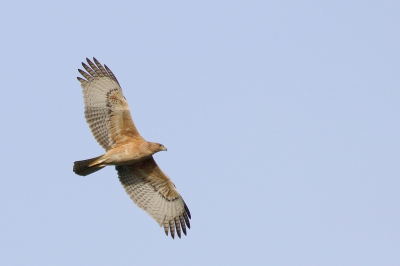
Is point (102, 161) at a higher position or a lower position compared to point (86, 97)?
lower

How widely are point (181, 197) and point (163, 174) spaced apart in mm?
778

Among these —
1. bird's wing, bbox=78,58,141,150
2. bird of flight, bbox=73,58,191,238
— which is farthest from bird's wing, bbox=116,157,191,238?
bird's wing, bbox=78,58,141,150

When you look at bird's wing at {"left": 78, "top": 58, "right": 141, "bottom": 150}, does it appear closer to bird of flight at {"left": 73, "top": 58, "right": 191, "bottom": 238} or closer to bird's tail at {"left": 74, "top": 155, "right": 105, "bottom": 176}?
bird of flight at {"left": 73, "top": 58, "right": 191, "bottom": 238}

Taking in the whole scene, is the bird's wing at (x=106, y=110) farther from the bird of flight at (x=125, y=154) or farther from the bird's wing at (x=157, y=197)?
the bird's wing at (x=157, y=197)

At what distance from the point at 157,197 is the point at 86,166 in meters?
2.07

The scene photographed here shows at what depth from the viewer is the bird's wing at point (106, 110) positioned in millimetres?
14070

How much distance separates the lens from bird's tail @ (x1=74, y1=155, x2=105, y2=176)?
13.7 metres

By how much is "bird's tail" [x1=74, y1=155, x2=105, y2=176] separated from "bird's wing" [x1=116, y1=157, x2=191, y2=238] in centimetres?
109

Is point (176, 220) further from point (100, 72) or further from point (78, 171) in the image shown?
point (100, 72)

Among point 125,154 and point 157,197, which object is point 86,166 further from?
point 157,197

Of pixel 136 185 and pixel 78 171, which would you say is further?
pixel 136 185

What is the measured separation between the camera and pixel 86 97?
14.3 metres

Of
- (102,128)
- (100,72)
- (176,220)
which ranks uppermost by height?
(100,72)

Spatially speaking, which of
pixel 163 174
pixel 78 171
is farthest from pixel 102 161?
pixel 163 174
